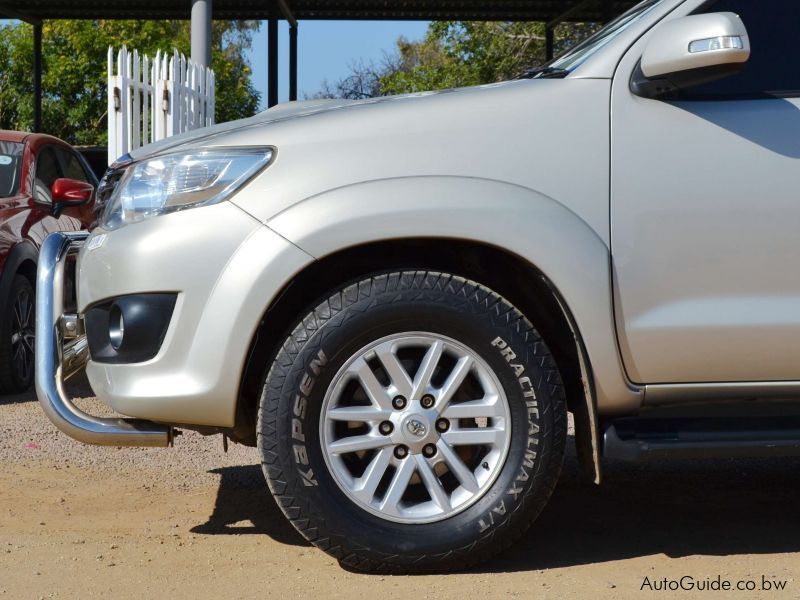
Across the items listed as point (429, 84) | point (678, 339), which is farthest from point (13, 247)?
point (429, 84)

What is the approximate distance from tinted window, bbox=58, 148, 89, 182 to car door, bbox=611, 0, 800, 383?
5.82 metres

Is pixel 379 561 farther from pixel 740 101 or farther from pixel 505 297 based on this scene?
pixel 740 101

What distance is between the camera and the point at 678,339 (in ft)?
11.1

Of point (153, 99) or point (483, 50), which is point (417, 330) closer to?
point (153, 99)

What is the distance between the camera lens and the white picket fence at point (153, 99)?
8.61 m

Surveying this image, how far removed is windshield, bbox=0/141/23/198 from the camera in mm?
7305

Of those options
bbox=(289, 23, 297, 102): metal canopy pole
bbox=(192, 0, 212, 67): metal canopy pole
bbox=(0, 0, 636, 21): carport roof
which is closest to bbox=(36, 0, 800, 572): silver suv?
bbox=(192, 0, 212, 67): metal canopy pole

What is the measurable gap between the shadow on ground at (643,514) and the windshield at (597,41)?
153 centimetres

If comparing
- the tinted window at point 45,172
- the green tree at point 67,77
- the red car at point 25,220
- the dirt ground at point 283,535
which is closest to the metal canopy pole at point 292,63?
the green tree at point 67,77

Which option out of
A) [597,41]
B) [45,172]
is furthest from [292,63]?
[597,41]

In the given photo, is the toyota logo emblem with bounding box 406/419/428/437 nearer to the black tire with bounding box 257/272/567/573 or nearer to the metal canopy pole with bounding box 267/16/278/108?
the black tire with bounding box 257/272/567/573

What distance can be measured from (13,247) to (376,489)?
4.15 metres

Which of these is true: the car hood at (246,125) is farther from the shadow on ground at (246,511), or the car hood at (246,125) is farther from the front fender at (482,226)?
the shadow on ground at (246,511)

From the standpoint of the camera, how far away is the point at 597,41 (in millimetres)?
3863
